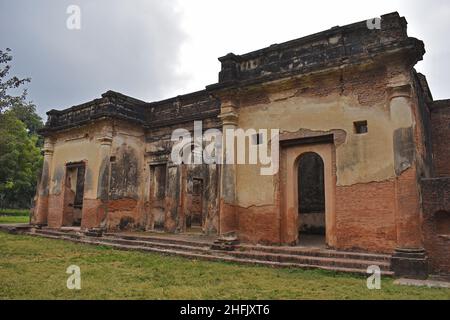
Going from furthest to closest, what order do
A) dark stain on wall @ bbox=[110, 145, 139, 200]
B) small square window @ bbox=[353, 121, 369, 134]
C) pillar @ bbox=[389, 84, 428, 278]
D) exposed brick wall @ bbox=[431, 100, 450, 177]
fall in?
dark stain on wall @ bbox=[110, 145, 139, 200]
exposed brick wall @ bbox=[431, 100, 450, 177]
small square window @ bbox=[353, 121, 369, 134]
pillar @ bbox=[389, 84, 428, 278]

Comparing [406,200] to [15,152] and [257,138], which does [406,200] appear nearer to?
[257,138]

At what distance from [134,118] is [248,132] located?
5810 millimetres

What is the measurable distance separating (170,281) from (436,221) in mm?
5142

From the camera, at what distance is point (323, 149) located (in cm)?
827

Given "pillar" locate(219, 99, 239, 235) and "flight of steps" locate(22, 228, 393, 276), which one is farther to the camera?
"pillar" locate(219, 99, 239, 235)

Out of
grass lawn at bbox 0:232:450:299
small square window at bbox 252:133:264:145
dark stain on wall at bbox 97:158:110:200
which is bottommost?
grass lawn at bbox 0:232:450:299

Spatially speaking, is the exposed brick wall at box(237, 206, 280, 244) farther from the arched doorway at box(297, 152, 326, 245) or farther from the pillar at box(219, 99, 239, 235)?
the arched doorway at box(297, 152, 326, 245)

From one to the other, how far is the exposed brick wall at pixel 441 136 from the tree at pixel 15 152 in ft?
35.5


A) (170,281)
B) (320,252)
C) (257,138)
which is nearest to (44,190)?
(257,138)

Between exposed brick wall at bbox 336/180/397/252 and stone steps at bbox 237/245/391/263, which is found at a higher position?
exposed brick wall at bbox 336/180/397/252

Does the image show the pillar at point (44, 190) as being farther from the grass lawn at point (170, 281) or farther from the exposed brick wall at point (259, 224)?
the exposed brick wall at point (259, 224)

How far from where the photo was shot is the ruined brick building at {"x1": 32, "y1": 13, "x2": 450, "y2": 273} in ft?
22.3

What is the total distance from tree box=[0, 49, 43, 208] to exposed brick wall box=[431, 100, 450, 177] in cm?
1083

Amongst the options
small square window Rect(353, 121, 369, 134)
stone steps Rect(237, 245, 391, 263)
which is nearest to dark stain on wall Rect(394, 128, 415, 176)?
small square window Rect(353, 121, 369, 134)
